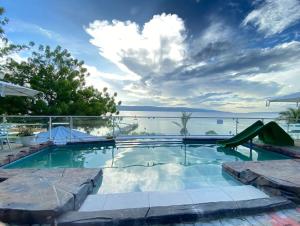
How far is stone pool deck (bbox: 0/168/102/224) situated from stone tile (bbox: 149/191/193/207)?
0.94 metres

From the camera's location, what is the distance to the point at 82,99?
15.2m

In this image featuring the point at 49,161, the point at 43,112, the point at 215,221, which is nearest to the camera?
the point at 215,221

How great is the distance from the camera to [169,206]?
2449mm

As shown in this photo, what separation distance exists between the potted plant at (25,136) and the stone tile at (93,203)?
494 cm

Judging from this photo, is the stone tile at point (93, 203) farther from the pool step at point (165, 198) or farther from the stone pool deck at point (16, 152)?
the stone pool deck at point (16, 152)

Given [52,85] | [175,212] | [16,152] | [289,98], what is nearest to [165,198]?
[175,212]

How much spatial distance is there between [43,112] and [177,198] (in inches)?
516

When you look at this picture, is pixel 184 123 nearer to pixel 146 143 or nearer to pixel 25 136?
pixel 146 143

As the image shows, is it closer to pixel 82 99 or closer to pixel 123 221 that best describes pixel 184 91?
pixel 82 99

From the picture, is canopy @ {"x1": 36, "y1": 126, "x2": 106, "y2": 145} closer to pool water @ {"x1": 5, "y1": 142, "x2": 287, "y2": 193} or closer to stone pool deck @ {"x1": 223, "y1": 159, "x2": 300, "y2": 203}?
pool water @ {"x1": 5, "y1": 142, "x2": 287, "y2": 193}

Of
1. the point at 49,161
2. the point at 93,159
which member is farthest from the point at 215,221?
the point at 49,161

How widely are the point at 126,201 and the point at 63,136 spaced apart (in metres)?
6.08

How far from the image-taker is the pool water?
3.84 m

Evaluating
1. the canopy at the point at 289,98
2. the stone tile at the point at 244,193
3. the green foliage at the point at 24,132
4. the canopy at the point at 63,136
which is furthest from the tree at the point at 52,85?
the stone tile at the point at 244,193
